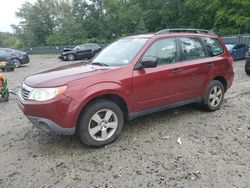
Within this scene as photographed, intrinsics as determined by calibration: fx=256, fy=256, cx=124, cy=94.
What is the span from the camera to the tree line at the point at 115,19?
114 feet

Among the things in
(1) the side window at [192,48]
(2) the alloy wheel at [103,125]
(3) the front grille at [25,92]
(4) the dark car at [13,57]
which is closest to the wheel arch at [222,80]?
(1) the side window at [192,48]

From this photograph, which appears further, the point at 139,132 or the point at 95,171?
the point at 139,132

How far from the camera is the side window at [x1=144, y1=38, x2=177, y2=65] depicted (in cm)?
439

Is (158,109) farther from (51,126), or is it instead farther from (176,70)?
(51,126)

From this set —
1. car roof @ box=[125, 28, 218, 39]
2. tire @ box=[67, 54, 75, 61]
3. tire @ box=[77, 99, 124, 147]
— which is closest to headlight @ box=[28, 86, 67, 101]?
tire @ box=[77, 99, 124, 147]

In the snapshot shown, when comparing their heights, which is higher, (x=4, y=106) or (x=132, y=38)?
(x=132, y=38)

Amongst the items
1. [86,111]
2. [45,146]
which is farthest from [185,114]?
[45,146]

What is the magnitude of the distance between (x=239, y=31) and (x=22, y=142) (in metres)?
29.7

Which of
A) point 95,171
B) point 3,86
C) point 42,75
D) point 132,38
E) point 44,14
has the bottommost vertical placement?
point 95,171

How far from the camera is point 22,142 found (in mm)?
4293

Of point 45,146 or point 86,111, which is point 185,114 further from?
point 45,146

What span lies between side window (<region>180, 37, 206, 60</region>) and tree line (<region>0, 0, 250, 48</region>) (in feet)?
92.9

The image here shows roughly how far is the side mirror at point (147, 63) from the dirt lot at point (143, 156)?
Answer: 3.86ft

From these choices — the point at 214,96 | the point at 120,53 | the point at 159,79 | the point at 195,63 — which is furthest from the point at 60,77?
the point at 214,96
